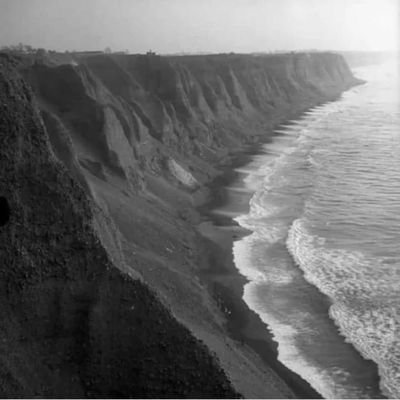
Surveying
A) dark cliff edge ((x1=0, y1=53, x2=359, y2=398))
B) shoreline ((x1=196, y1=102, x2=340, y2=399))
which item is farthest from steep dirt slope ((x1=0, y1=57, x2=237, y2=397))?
shoreline ((x1=196, y1=102, x2=340, y2=399))

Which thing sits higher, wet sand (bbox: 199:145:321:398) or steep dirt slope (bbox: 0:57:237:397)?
steep dirt slope (bbox: 0:57:237:397)

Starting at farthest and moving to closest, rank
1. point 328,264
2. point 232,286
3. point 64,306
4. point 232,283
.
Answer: point 328,264 < point 232,283 < point 232,286 < point 64,306

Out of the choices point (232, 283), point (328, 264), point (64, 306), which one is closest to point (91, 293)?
point (64, 306)

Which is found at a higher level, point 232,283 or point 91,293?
point 91,293

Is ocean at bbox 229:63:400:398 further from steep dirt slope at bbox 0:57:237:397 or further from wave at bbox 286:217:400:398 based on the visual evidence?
steep dirt slope at bbox 0:57:237:397

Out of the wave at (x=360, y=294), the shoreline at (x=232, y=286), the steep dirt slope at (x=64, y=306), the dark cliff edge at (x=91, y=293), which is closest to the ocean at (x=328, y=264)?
A: the wave at (x=360, y=294)

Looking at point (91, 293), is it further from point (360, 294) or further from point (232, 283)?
point (360, 294)
